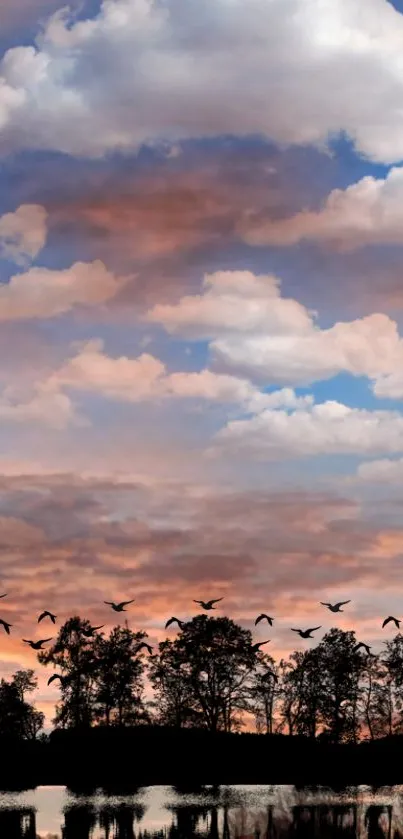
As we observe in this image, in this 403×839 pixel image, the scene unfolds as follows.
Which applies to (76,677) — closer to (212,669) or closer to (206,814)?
(212,669)

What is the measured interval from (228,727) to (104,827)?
205 ft

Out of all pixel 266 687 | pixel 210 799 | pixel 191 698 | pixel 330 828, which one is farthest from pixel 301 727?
pixel 330 828

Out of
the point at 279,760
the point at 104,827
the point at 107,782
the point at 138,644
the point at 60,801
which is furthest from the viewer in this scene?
the point at 138,644

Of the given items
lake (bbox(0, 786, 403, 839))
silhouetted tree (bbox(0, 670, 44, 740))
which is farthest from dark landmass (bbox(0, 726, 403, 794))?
silhouetted tree (bbox(0, 670, 44, 740))

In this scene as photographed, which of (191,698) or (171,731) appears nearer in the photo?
(171,731)

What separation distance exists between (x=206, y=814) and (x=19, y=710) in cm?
8592

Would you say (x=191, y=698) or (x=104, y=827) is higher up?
(x=191, y=698)

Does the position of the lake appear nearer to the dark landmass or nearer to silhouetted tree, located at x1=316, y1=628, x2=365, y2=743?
the dark landmass

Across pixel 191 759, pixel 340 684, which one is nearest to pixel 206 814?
pixel 191 759

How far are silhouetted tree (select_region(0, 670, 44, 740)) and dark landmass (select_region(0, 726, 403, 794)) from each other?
143 ft

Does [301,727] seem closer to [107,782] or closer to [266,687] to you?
[266,687]

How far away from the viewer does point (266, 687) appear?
123 m

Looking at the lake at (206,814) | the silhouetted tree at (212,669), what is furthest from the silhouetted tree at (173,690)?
the lake at (206,814)

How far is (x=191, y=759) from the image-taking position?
3723 inches
